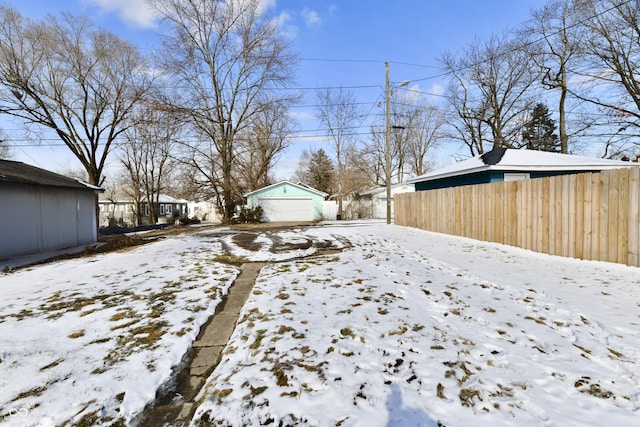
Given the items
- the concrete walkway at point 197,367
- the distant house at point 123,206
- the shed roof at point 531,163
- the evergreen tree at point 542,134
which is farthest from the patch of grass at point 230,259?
the distant house at point 123,206

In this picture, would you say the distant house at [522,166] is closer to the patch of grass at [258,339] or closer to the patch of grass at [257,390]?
the patch of grass at [258,339]

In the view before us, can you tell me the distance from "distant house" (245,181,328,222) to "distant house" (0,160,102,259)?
12.6 metres

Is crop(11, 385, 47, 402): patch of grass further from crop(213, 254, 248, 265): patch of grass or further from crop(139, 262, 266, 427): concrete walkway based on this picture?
crop(213, 254, 248, 265): patch of grass

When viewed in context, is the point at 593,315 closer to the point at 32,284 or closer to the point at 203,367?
the point at 203,367

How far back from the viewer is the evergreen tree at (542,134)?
25.0 m

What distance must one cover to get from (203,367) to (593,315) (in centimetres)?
398

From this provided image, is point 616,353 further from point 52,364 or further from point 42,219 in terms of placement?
point 42,219

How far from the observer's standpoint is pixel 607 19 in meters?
14.8

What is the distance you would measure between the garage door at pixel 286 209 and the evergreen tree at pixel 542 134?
19242 mm

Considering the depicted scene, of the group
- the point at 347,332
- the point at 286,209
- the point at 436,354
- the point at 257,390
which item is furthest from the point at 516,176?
the point at 286,209

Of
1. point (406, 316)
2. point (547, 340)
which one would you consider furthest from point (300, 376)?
point (547, 340)

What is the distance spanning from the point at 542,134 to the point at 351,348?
34664 mm

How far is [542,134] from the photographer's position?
2819cm

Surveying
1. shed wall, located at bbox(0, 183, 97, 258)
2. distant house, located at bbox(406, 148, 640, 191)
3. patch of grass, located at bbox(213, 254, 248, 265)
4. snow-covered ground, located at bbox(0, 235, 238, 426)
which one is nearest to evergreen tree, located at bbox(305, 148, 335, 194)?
distant house, located at bbox(406, 148, 640, 191)
